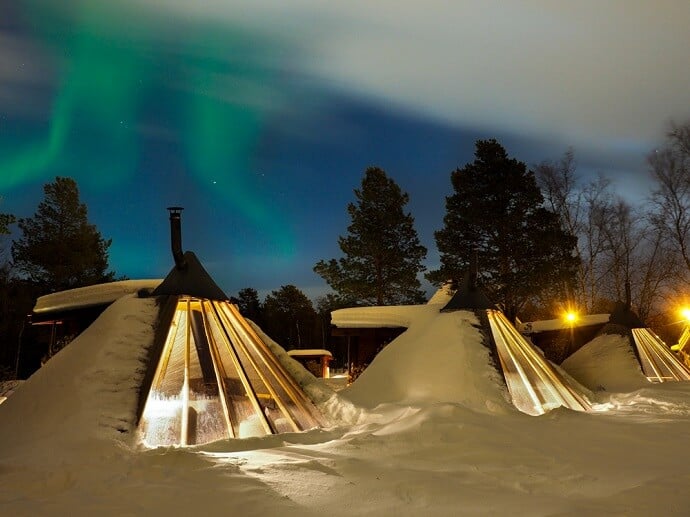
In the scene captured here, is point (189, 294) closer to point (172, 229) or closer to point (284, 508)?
point (172, 229)

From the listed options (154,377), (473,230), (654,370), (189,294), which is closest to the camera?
(154,377)

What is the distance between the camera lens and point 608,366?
36.7ft

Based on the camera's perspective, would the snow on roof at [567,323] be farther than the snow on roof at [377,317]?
Yes

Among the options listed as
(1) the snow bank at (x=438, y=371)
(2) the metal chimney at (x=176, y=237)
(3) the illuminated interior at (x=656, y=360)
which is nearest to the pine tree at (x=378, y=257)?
(3) the illuminated interior at (x=656, y=360)

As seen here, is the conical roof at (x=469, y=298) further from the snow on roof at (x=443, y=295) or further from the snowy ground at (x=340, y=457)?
the snow on roof at (x=443, y=295)

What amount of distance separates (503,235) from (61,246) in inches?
745

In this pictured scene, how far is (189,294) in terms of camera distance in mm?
5297

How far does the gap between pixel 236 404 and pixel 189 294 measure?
1.27m

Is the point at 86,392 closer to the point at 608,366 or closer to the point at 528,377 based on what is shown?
the point at 528,377

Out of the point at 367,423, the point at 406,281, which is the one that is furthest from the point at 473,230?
the point at 367,423

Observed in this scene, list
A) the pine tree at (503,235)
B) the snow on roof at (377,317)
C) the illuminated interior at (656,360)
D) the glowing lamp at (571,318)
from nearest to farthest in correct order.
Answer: the snow on roof at (377,317) < the illuminated interior at (656,360) < the glowing lamp at (571,318) < the pine tree at (503,235)

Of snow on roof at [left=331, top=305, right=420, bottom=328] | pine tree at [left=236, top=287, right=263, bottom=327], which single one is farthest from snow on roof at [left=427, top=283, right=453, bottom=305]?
pine tree at [left=236, top=287, right=263, bottom=327]

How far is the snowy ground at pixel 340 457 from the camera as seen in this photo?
2803mm

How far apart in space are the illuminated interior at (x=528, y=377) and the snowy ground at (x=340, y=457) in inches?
25.1
